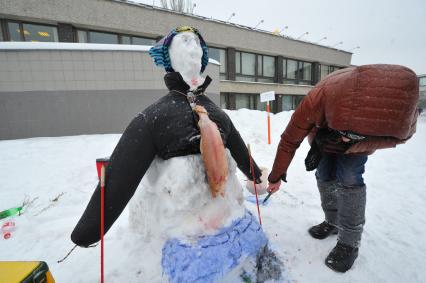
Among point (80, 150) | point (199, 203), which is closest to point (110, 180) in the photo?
point (199, 203)

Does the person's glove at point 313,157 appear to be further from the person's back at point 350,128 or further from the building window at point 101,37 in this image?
the building window at point 101,37

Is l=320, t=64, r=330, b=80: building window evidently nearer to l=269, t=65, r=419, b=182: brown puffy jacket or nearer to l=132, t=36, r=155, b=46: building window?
l=132, t=36, r=155, b=46: building window

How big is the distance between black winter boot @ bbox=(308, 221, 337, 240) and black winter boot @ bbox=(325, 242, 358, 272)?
311 mm

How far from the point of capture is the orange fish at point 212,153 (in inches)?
49.2

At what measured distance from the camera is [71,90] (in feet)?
18.3

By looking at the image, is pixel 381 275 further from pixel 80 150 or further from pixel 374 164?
pixel 80 150

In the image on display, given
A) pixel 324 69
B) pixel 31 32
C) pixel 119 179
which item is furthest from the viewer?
pixel 324 69

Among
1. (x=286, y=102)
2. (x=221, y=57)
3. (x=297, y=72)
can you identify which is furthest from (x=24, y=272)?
(x=297, y=72)

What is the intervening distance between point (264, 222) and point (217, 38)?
11.7m

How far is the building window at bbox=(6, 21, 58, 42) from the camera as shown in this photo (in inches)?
320

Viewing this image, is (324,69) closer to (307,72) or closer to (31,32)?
(307,72)

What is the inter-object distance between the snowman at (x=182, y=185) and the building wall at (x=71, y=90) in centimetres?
517

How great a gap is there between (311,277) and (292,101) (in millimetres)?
16166

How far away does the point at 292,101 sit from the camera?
16.3m
